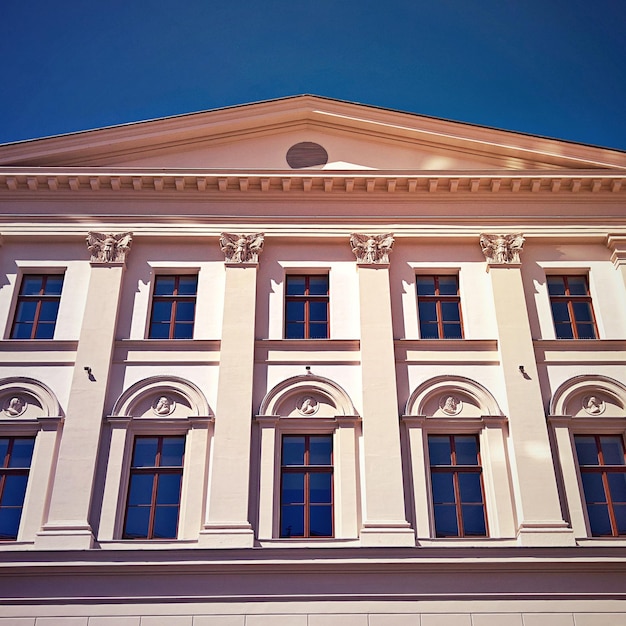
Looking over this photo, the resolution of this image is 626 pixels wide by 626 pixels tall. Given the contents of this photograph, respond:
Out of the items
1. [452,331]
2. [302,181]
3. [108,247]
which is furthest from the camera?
[302,181]

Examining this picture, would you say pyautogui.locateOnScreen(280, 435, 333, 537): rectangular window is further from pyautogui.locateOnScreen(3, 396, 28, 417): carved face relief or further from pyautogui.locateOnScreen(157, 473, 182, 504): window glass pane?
pyautogui.locateOnScreen(3, 396, 28, 417): carved face relief

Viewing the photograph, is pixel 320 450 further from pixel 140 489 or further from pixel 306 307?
pixel 140 489

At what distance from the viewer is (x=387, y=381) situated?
61.7ft

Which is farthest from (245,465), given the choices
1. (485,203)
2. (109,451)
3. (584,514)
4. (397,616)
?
(485,203)

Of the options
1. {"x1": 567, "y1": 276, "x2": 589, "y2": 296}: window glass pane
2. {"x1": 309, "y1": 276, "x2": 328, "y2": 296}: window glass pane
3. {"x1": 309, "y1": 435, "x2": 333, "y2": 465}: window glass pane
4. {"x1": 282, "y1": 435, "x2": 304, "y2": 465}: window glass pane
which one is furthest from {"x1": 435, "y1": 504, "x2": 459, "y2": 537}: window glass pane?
{"x1": 567, "y1": 276, "x2": 589, "y2": 296}: window glass pane

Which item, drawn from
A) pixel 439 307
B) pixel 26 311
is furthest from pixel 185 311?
pixel 439 307

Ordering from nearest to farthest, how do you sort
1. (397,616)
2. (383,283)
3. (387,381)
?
(397,616) < (387,381) < (383,283)

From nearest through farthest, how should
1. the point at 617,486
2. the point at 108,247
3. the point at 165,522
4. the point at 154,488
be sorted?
the point at 165,522
the point at 154,488
the point at 617,486
the point at 108,247

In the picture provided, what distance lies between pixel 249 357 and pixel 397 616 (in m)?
6.42

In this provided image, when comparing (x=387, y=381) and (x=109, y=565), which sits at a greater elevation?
(x=387, y=381)

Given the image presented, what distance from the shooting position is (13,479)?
1778 centimetres

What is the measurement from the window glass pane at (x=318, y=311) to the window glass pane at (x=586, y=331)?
5.99m

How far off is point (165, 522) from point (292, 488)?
2694mm

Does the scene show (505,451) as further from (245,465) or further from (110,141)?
(110,141)
